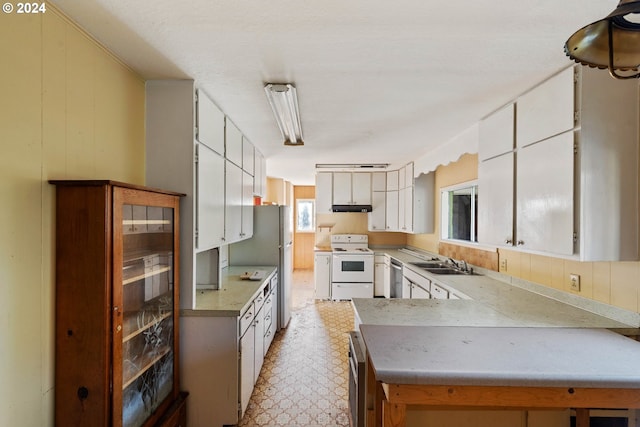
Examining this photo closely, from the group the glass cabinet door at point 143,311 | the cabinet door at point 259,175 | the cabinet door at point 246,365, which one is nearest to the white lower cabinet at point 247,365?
the cabinet door at point 246,365

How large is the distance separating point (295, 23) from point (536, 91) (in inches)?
65.0

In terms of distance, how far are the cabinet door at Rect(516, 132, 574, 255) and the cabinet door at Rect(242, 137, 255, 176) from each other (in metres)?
2.52

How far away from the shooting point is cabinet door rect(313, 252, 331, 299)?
16.7ft

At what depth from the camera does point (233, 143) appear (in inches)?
107

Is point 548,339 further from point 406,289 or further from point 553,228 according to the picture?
point 406,289

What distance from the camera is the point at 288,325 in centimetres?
399

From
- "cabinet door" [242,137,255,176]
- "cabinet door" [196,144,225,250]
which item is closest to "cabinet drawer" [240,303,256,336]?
"cabinet door" [196,144,225,250]

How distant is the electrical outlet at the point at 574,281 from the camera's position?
1951mm

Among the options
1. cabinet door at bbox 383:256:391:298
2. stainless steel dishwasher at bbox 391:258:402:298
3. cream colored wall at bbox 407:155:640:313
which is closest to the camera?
cream colored wall at bbox 407:155:640:313

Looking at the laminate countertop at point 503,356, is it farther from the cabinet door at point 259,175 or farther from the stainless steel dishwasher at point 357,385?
the cabinet door at point 259,175

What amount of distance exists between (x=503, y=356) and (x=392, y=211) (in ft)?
13.1

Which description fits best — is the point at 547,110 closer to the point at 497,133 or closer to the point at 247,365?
the point at 497,133

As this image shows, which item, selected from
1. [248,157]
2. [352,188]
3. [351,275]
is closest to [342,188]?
[352,188]

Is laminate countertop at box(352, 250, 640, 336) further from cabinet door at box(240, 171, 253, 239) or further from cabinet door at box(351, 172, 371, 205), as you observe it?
cabinet door at box(351, 172, 371, 205)
